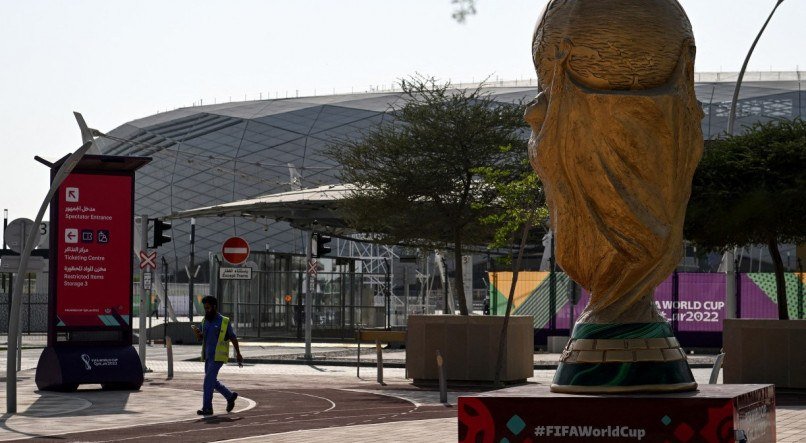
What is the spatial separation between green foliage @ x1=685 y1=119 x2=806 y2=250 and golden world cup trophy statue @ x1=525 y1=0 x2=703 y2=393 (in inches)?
479

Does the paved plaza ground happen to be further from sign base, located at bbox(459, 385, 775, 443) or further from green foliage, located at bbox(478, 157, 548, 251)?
sign base, located at bbox(459, 385, 775, 443)

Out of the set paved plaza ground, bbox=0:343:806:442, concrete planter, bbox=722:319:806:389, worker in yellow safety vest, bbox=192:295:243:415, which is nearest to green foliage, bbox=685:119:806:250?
concrete planter, bbox=722:319:806:389

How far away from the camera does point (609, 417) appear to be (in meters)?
8.88

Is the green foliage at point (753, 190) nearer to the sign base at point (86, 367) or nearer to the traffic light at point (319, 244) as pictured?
the sign base at point (86, 367)

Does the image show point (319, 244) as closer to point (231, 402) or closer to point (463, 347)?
point (463, 347)

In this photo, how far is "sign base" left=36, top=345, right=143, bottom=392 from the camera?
21.6 meters

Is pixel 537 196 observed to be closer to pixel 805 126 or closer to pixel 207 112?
pixel 805 126

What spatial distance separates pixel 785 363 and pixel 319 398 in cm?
721

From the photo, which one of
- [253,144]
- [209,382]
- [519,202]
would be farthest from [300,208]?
[253,144]

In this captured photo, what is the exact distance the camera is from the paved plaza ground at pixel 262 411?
48.1 feet

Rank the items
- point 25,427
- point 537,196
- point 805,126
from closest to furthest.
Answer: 1. point 25,427
2. point 805,126
3. point 537,196

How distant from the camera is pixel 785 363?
20.6 m

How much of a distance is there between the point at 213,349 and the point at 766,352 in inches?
345

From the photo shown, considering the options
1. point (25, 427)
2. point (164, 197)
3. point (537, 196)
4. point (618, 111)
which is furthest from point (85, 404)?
point (164, 197)
